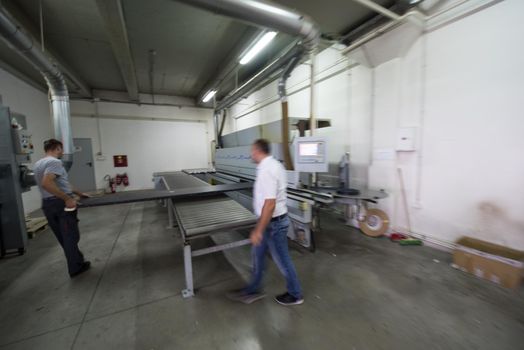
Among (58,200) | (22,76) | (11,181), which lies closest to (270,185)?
(58,200)

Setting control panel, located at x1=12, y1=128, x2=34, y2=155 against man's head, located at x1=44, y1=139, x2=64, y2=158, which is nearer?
man's head, located at x1=44, y1=139, x2=64, y2=158

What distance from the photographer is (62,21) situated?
3.65 meters

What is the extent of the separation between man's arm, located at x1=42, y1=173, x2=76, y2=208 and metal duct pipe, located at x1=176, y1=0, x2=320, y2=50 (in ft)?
7.13

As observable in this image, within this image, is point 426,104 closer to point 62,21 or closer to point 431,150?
point 431,150

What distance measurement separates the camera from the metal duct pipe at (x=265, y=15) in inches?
85.7

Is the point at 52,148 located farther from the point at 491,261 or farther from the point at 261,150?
the point at 491,261

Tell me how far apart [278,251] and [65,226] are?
2.32 metres

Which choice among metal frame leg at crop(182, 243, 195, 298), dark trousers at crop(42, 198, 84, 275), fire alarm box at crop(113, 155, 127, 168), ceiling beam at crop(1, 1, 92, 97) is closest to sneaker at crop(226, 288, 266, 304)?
metal frame leg at crop(182, 243, 195, 298)

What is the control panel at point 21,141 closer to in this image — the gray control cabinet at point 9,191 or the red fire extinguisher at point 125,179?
the gray control cabinet at point 9,191

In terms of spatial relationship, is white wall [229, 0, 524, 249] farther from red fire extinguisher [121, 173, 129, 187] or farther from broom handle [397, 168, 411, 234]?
red fire extinguisher [121, 173, 129, 187]

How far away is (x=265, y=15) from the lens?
2.40 m

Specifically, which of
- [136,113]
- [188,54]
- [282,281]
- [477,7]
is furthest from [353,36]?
[136,113]

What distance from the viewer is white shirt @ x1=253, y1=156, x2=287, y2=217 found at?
1.66 meters

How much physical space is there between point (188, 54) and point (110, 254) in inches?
170
